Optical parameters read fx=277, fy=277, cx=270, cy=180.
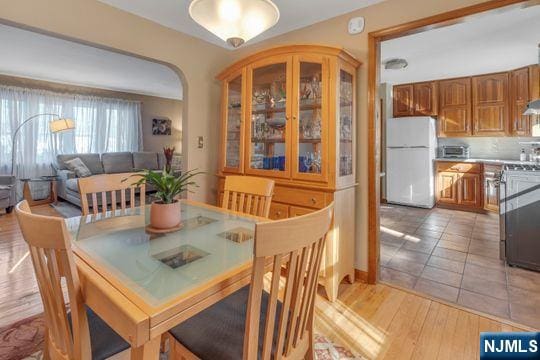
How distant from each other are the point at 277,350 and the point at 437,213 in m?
4.61

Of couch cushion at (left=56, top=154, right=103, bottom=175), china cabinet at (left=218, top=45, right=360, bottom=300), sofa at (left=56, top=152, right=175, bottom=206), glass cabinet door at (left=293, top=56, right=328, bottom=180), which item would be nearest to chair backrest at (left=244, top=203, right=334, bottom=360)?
china cabinet at (left=218, top=45, right=360, bottom=300)

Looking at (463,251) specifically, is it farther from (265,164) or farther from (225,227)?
(225,227)

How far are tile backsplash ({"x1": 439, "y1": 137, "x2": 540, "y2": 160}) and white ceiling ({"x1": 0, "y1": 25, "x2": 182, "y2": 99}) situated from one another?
5256 mm

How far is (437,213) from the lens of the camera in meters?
4.57

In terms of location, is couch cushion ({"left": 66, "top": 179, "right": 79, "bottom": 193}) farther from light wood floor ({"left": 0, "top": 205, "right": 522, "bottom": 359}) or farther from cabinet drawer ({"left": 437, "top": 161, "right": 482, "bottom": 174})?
cabinet drawer ({"left": 437, "top": 161, "right": 482, "bottom": 174})

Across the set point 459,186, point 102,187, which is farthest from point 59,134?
point 459,186

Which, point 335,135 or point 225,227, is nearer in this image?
point 225,227

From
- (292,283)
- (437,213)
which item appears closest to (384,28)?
(292,283)

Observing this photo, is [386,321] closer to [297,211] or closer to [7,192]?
[297,211]

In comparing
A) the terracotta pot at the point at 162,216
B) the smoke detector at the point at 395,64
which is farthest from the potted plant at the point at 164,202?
the smoke detector at the point at 395,64

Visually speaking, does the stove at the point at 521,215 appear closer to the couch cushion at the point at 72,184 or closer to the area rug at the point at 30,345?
the area rug at the point at 30,345

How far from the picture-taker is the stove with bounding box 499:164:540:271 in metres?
2.39

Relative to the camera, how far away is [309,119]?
218 centimetres

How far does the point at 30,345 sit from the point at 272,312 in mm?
1645
